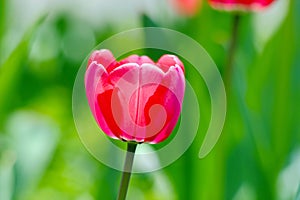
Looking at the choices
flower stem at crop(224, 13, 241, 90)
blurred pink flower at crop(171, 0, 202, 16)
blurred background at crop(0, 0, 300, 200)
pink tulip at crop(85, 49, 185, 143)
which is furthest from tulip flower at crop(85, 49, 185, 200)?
blurred pink flower at crop(171, 0, 202, 16)

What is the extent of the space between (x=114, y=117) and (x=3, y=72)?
57cm

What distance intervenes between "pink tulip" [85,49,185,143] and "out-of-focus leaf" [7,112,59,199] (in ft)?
1.50

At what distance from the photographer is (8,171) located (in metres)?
1.16

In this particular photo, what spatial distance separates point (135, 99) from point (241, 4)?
35cm

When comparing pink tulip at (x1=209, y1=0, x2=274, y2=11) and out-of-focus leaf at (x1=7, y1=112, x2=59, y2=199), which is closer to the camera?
pink tulip at (x1=209, y1=0, x2=274, y2=11)

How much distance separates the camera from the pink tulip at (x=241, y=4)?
104 centimetres

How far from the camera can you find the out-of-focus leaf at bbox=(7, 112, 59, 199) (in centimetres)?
122

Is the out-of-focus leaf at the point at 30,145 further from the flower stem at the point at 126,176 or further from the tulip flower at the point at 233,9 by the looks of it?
the flower stem at the point at 126,176

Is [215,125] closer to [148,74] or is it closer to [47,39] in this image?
[148,74]

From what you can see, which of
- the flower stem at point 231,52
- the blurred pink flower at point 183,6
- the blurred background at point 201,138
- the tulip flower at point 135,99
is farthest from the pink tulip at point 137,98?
the blurred pink flower at point 183,6

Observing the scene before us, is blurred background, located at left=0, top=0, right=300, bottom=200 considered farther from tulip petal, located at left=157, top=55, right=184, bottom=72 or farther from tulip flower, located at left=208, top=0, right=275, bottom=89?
tulip petal, located at left=157, top=55, right=184, bottom=72

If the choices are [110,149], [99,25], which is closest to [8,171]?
[110,149]

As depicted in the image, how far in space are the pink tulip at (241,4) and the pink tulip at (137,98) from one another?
312 mm

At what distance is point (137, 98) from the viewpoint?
74 centimetres
